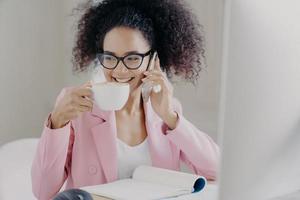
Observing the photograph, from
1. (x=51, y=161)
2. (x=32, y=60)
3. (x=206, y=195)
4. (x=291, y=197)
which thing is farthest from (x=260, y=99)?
(x=32, y=60)

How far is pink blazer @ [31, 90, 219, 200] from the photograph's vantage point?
0.90m

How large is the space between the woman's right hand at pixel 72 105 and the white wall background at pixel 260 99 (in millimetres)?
292

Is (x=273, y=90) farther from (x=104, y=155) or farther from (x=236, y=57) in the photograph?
(x=104, y=155)

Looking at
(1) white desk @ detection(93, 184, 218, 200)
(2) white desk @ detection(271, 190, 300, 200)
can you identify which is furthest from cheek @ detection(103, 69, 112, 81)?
(2) white desk @ detection(271, 190, 300, 200)

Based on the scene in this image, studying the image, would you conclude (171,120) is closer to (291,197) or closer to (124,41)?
(124,41)

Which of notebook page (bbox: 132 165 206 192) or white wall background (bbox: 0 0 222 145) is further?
white wall background (bbox: 0 0 222 145)

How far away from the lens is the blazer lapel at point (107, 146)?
904 mm

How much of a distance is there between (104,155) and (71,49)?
200 millimetres

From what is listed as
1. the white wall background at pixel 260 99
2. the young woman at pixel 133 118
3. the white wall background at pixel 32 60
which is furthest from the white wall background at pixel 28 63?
the white wall background at pixel 260 99

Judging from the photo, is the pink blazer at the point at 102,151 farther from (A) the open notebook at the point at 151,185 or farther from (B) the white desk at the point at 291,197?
(B) the white desk at the point at 291,197

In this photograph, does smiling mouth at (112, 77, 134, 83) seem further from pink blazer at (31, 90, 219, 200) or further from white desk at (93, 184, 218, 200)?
white desk at (93, 184, 218, 200)

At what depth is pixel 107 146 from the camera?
0.91m

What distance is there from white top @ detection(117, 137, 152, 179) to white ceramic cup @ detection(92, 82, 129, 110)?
0.09 metres

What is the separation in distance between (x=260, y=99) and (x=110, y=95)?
0.27 meters
